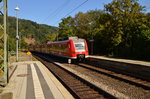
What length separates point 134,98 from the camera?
6812mm

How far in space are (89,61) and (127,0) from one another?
13.3 metres

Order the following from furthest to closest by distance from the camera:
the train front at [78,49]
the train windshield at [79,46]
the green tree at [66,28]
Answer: the green tree at [66,28], the train windshield at [79,46], the train front at [78,49]

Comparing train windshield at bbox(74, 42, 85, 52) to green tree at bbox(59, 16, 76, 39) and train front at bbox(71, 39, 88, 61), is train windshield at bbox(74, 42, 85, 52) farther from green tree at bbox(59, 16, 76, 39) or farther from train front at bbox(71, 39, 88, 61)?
green tree at bbox(59, 16, 76, 39)

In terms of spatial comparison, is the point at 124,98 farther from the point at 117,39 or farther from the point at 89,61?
the point at 117,39

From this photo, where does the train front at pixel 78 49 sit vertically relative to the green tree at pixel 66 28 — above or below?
below

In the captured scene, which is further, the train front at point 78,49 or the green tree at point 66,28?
the green tree at point 66,28

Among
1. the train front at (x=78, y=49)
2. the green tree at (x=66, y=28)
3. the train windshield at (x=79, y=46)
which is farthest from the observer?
the green tree at (x=66, y=28)

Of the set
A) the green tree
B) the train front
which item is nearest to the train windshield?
the train front

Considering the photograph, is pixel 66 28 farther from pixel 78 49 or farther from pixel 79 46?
pixel 78 49

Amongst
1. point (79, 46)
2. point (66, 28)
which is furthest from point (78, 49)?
point (66, 28)

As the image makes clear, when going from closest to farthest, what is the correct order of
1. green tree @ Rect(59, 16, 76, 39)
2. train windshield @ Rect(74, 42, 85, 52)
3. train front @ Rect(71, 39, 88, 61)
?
1. train front @ Rect(71, 39, 88, 61)
2. train windshield @ Rect(74, 42, 85, 52)
3. green tree @ Rect(59, 16, 76, 39)

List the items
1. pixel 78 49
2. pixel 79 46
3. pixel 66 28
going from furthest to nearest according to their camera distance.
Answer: pixel 66 28 < pixel 79 46 < pixel 78 49

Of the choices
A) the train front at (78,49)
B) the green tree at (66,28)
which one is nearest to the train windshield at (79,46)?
the train front at (78,49)

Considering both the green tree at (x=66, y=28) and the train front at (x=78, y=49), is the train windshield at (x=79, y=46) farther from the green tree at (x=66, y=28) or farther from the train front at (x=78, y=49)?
the green tree at (x=66, y=28)
